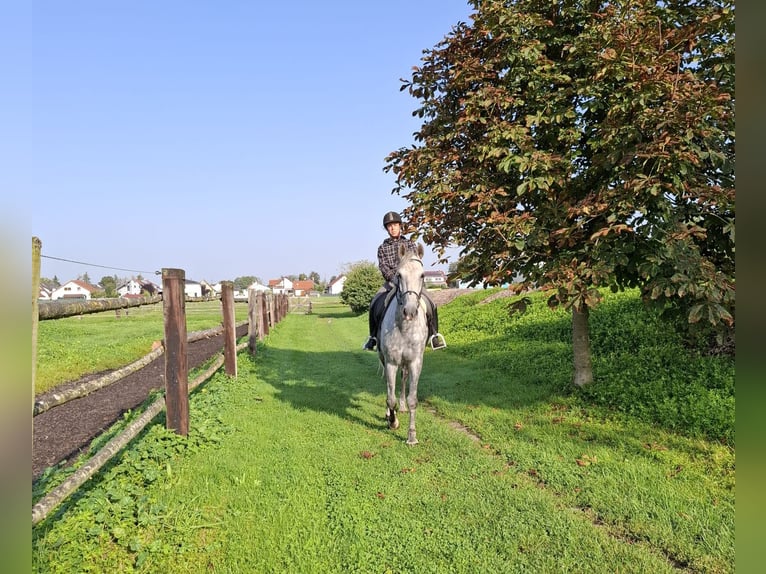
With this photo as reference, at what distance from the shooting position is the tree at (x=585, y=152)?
5.18 m

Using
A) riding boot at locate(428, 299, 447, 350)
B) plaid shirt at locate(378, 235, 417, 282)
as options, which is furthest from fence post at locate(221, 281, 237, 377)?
riding boot at locate(428, 299, 447, 350)

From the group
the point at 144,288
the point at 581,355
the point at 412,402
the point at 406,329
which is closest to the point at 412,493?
the point at 412,402

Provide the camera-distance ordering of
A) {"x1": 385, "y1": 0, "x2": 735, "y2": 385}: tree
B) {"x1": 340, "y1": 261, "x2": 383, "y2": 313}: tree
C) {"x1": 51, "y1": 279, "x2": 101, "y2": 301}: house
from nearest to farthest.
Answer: {"x1": 385, "y1": 0, "x2": 735, "y2": 385}: tree, {"x1": 51, "y1": 279, "x2": 101, "y2": 301}: house, {"x1": 340, "y1": 261, "x2": 383, "y2": 313}: tree

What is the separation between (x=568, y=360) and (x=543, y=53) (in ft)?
20.5

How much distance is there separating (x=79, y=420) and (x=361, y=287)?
3189 centimetres

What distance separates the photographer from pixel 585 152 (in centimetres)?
684

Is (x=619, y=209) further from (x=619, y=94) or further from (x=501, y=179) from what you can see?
(x=501, y=179)

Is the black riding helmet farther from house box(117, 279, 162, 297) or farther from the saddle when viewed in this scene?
house box(117, 279, 162, 297)

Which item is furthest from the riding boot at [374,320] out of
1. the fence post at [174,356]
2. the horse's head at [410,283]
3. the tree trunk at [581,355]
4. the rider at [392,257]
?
the tree trunk at [581,355]

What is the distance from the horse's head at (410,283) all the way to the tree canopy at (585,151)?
102cm

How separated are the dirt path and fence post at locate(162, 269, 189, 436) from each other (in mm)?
1520

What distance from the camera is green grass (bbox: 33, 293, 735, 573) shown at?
3.72 m

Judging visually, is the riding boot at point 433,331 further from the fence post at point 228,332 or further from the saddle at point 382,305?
the fence post at point 228,332

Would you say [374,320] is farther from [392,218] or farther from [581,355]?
[581,355]
